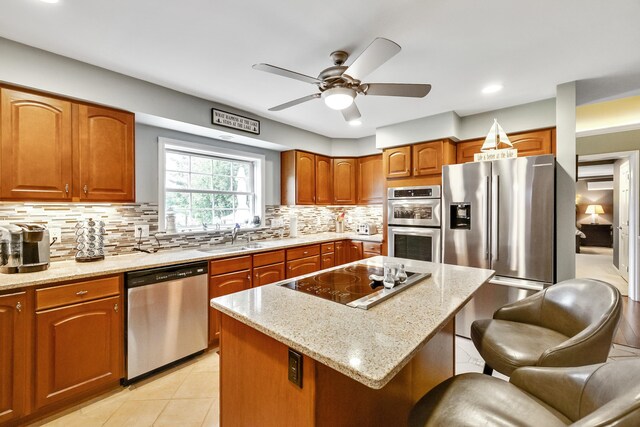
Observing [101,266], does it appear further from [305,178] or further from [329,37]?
[305,178]

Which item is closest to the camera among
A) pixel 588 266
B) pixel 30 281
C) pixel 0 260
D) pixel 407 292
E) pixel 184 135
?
pixel 407 292

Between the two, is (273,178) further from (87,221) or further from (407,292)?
(407,292)

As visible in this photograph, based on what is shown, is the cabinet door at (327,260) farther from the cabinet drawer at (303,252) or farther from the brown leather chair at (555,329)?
the brown leather chair at (555,329)

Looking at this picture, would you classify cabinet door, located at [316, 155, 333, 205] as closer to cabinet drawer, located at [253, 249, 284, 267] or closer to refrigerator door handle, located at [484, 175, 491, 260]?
cabinet drawer, located at [253, 249, 284, 267]

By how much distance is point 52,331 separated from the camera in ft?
6.01

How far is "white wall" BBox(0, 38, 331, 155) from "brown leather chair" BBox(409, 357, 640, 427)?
2.92 metres

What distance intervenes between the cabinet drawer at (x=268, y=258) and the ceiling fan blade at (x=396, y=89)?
1.98 metres

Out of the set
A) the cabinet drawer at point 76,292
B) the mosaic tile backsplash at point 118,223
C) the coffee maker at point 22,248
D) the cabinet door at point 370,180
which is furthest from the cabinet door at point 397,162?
the coffee maker at point 22,248

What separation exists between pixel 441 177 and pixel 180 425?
333 cm

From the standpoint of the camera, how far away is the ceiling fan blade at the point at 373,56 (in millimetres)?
1472

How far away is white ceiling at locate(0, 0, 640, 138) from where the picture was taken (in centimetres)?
162

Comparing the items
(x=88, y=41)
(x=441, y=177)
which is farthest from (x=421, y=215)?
(x=88, y=41)

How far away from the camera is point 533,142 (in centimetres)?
304

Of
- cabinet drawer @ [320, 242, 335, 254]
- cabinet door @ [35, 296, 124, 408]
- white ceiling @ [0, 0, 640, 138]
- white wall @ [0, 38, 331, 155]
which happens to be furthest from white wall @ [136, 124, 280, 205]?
cabinet drawer @ [320, 242, 335, 254]
